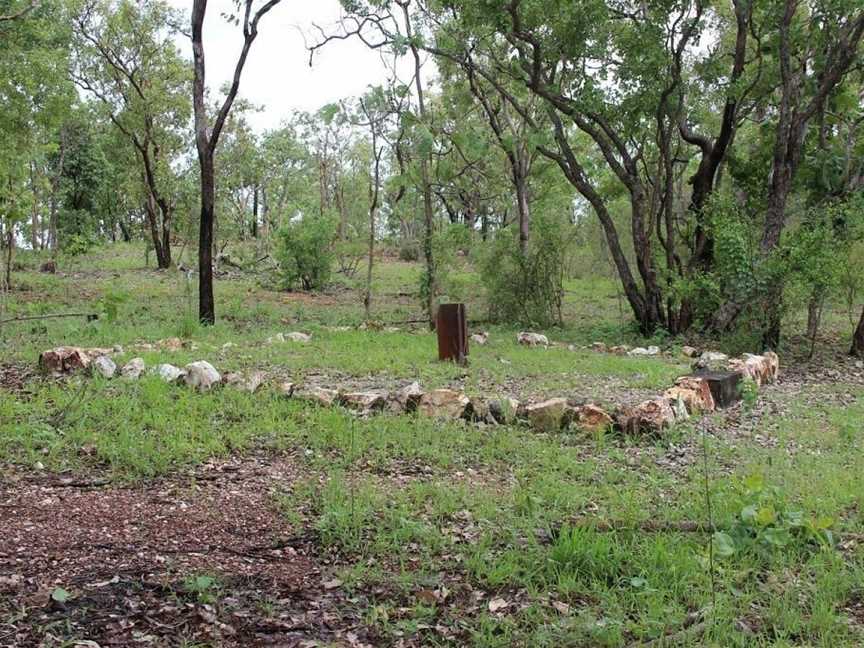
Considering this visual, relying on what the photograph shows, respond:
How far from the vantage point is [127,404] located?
5.18 metres

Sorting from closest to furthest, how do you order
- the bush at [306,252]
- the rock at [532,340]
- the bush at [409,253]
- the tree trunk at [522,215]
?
the rock at [532,340]
the tree trunk at [522,215]
the bush at [306,252]
the bush at [409,253]

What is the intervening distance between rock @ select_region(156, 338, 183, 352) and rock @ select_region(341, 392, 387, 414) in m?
3.00

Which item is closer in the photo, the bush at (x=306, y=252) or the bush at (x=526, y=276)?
the bush at (x=526, y=276)

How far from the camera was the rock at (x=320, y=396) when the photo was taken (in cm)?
555

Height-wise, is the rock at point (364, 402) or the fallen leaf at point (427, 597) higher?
the rock at point (364, 402)

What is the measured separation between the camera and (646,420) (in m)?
5.15

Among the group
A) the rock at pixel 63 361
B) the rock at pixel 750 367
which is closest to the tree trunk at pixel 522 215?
the rock at pixel 750 367

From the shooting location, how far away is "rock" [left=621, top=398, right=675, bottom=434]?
5.14 m

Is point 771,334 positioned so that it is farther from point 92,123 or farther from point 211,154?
point 92,123

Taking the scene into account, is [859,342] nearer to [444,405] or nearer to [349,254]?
[444,405]

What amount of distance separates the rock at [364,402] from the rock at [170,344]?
3.00m

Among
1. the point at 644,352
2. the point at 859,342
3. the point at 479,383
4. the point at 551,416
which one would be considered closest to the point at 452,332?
the point at 479,383

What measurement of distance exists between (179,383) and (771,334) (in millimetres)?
7492

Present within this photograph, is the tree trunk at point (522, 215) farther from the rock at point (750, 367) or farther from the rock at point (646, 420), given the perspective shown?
the rock at point (646, 420)
